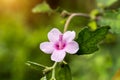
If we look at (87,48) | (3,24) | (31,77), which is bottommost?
(31,77)

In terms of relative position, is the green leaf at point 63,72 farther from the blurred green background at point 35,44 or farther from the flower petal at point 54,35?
the blurred green background at point 35,44

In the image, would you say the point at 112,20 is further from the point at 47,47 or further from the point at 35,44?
the point at 35,44

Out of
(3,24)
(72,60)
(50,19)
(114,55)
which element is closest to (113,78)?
(114,55)

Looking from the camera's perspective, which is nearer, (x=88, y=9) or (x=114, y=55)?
(x=114, y=55)

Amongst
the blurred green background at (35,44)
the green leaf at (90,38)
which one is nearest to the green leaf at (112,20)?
the green leaf at (90,38)

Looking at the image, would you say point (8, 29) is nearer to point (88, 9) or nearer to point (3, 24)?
point (3, 24)

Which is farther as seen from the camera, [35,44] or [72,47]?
[35,44]

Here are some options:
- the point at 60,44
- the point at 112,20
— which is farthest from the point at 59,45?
the point at 112,20
